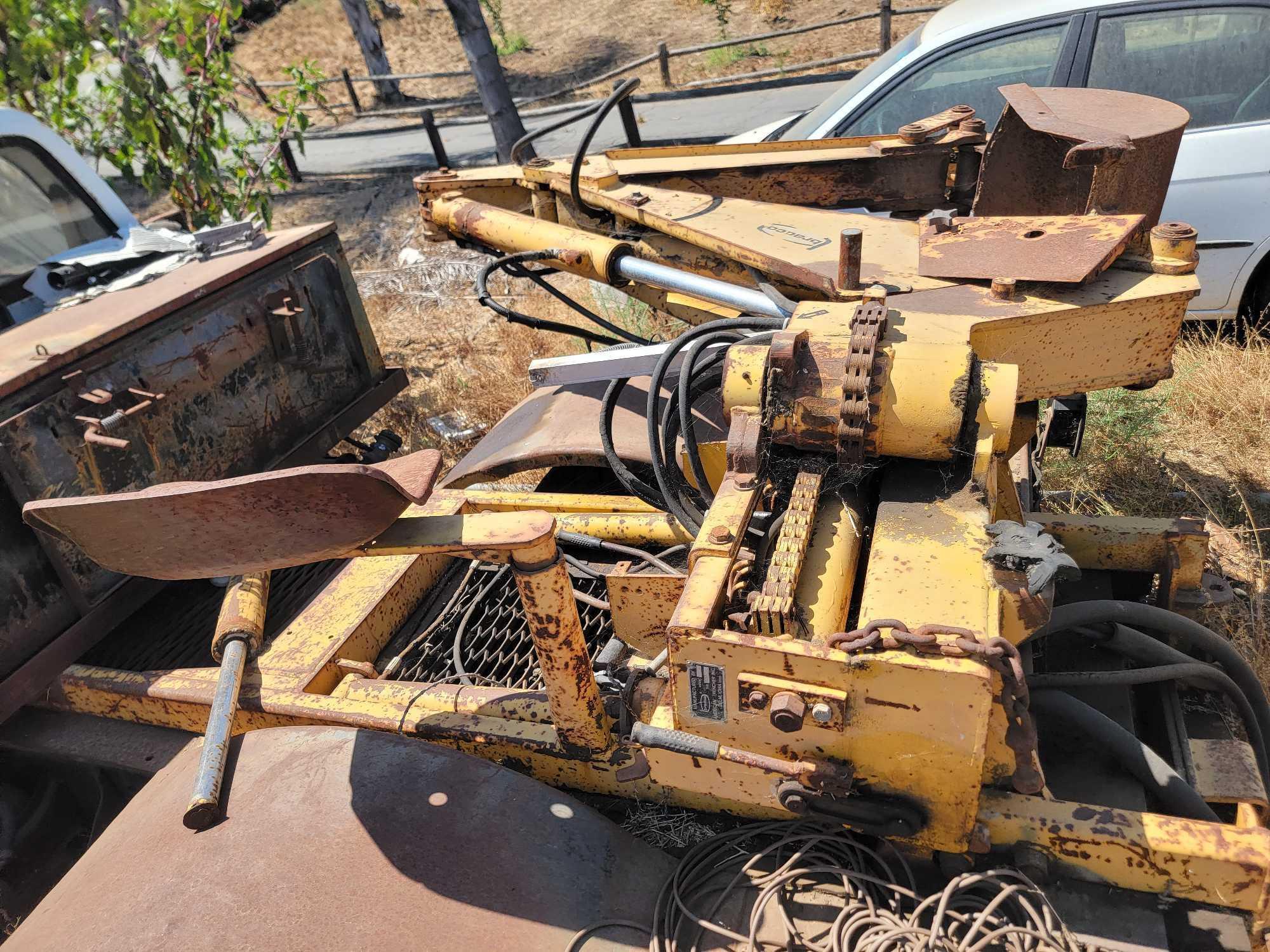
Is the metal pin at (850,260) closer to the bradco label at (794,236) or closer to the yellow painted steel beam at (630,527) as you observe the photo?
the bradco label at (794,236)

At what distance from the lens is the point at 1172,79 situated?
13.8 feet

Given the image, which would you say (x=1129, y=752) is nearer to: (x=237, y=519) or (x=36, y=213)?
(x=237, y=519)

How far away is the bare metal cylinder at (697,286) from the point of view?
243 cm

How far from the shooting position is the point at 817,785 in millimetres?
1618

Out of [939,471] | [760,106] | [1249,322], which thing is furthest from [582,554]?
[760,106]

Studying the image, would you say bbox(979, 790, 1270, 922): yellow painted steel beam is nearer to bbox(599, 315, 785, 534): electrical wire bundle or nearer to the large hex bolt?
the large hex bolt

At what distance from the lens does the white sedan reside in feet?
13.4

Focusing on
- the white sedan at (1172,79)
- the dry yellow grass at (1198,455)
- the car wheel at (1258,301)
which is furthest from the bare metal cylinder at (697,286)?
the car wheel at (1258,301)

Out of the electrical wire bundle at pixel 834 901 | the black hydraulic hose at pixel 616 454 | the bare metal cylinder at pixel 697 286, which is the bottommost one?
the electrical wire bundle at pixel 834 901

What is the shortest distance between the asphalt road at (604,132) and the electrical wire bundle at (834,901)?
9.15 meters

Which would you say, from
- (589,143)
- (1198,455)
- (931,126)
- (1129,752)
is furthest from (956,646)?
(1198,455)

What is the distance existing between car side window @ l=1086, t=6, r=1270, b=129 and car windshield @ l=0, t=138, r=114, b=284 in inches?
173

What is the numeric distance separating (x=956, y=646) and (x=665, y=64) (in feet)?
44.2

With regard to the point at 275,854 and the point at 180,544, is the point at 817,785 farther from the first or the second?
the point at 180,544
